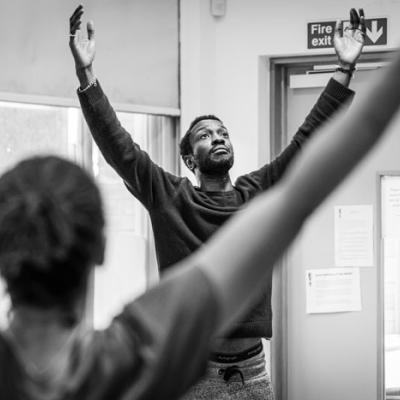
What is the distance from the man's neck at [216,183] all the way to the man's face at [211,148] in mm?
17

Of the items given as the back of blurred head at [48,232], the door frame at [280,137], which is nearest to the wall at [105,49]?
the door frame at [280,137]

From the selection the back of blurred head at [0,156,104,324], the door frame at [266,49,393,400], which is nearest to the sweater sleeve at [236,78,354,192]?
the door frame at [266,49,393,400]

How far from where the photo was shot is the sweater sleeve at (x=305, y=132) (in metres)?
2.51

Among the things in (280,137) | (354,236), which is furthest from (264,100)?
(354,236)

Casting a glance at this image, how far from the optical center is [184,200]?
2.64 meters

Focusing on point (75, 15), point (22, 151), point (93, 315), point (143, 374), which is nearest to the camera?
point (143, 374)

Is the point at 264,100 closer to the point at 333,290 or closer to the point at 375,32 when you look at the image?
the point at 375,32

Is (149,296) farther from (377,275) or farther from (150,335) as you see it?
(377,275)

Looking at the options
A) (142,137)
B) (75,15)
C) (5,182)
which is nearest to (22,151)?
(142,137)

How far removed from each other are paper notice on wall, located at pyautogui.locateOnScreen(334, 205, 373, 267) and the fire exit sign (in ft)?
2.37

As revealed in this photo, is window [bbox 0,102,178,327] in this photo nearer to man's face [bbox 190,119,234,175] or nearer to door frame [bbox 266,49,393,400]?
door frame [bbox 266,49,393,400]

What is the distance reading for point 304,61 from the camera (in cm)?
417

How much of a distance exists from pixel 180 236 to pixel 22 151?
1.26 metres

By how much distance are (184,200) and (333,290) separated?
169 cm
